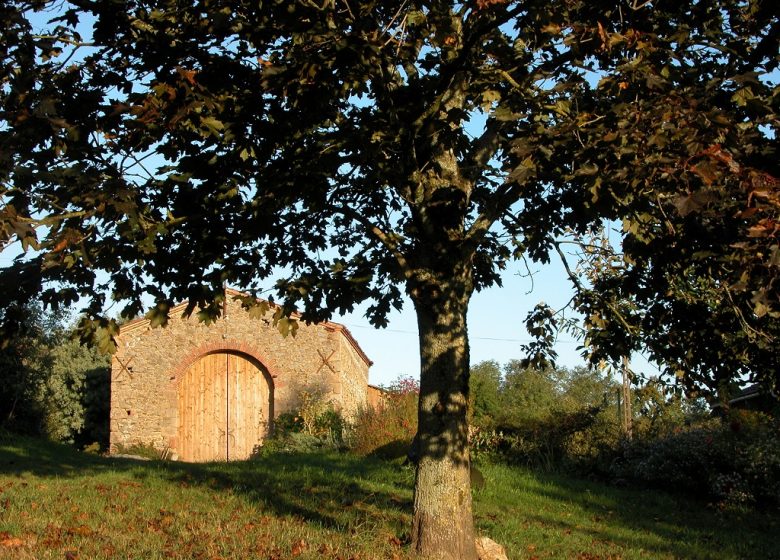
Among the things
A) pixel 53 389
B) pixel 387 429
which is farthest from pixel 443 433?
pixel 53 389

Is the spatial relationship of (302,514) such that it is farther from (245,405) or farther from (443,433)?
(245,405)

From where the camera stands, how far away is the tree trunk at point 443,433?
22.9 ft

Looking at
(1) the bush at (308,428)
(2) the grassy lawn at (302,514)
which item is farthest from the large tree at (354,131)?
(1) the bush at (308,428)

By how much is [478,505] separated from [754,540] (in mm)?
3944

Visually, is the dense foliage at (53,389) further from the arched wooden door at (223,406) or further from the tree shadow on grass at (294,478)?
the tree shadow on grass at (294,478)

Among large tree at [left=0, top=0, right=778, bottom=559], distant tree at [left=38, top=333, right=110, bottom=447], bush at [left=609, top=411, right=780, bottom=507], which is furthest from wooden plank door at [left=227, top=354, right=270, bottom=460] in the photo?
large tree at [left=0, top=0, right=778, bottom=559]

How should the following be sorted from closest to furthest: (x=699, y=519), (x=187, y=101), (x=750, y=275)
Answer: (x=750, y=275)
(x=187, y=101)
(x=699, y=519)

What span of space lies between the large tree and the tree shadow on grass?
8.26 feet

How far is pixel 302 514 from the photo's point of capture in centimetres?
915

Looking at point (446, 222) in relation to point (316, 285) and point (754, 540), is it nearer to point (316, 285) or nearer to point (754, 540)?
point (316, 285)

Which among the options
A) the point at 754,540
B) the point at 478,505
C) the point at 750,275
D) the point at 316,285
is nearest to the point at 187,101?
the point at 316,285

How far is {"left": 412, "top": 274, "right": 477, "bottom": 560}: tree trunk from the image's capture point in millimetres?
6988

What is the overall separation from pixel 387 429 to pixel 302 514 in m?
7.31

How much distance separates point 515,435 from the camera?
16.8m
